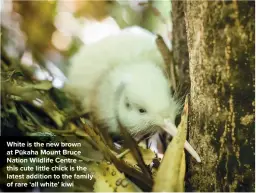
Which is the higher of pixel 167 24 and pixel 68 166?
pixel 167 24

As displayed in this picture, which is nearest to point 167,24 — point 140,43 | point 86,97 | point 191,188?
point 140,43

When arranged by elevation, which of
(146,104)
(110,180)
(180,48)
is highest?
(180,48)

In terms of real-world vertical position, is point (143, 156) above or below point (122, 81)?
below

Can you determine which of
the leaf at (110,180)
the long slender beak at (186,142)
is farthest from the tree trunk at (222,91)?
the leaf at (110,180)

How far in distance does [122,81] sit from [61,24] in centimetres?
16

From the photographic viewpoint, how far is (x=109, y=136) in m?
0.71

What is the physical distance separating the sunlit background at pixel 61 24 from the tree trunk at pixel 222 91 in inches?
4.1

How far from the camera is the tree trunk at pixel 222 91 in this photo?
0.65 meters

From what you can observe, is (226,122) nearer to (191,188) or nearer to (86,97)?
(191,188)

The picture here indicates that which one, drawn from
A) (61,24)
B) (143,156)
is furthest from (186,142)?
(61,24)

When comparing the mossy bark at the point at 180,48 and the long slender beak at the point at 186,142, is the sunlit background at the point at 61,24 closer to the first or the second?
the mossy bark at the point at 180,48

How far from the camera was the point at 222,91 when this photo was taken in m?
0.66

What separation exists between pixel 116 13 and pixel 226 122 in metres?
0.29

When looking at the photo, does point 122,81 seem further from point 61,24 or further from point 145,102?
point 61,24
